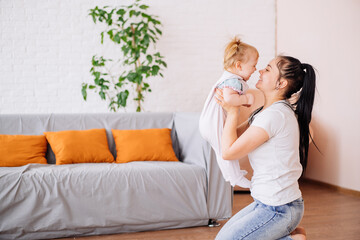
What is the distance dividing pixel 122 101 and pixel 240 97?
2.64 metres

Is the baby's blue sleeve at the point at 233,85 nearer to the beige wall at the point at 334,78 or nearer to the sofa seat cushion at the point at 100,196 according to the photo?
the sofa seat cushion at the point at 100,196

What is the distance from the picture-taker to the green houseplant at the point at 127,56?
390 centimetres

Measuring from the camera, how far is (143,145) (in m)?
3.00

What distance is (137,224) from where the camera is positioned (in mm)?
2547

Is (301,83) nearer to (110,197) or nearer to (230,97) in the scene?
(230,97)

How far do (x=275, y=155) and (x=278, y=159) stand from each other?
0.02 m

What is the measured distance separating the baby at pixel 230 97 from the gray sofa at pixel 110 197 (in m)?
1.14

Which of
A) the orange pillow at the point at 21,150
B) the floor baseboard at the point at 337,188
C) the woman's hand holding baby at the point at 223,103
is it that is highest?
the woman's hand holding baby at the point at 223,103

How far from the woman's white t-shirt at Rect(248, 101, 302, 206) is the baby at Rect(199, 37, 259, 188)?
0.14 m

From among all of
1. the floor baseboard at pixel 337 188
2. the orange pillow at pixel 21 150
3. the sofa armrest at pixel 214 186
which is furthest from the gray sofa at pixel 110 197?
the floor baseboard at pixel 337 188

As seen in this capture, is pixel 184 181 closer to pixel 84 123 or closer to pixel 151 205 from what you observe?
pixel 151 205

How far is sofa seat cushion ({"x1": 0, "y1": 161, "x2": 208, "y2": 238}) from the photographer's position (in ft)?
7.80

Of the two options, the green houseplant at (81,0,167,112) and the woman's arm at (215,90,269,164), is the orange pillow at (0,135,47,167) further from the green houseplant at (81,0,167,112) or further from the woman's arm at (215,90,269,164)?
the woman's arm at (215,90,269,164)

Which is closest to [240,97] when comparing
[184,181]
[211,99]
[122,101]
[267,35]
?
[211,99]
